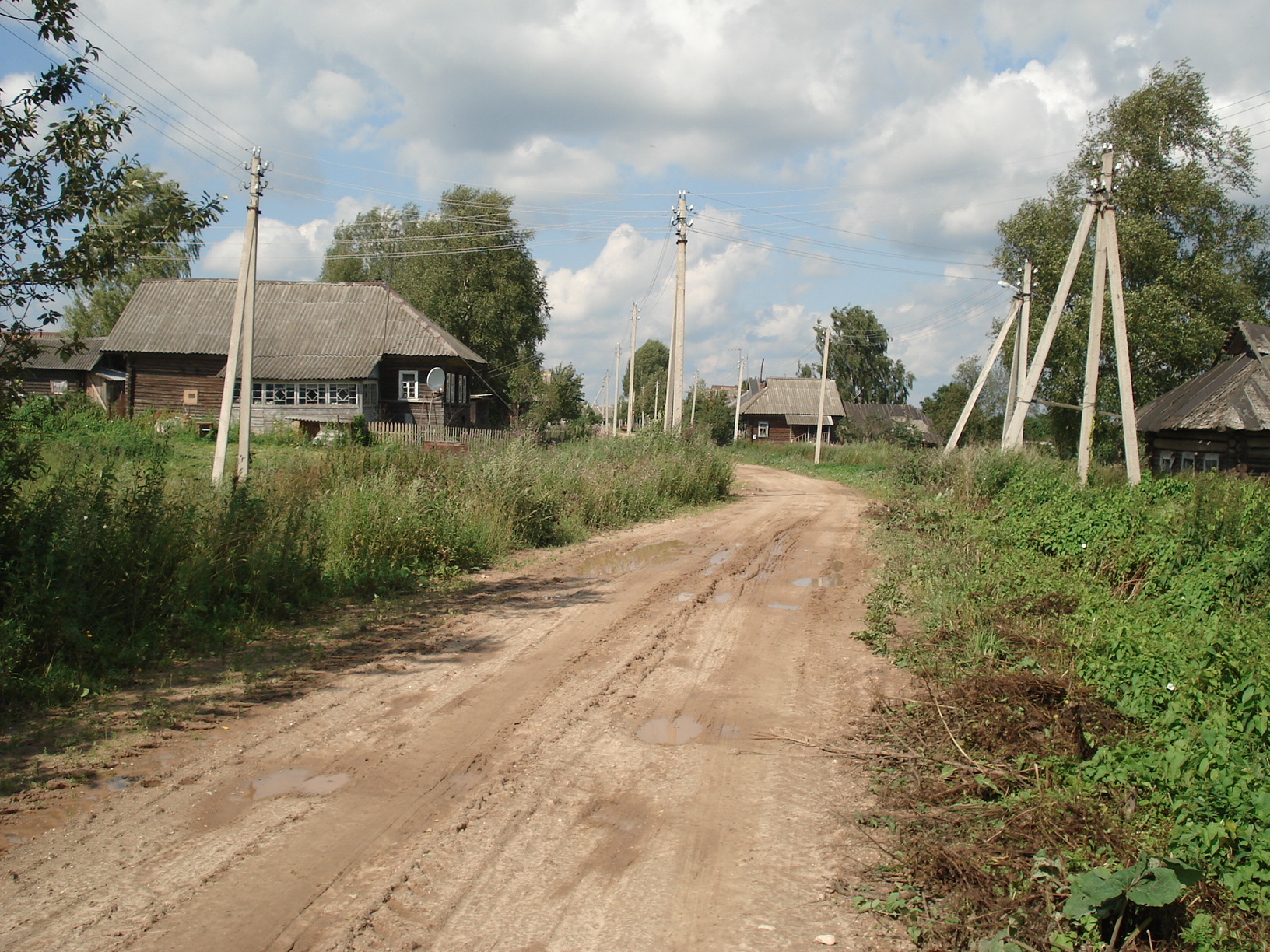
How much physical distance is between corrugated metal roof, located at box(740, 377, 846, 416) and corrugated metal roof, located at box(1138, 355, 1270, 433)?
39.9 m

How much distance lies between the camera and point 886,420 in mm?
66688

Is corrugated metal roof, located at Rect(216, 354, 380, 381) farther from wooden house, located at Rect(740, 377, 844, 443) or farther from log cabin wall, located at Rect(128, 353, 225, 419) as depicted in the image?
wooden house, located at Rect(740, 377, 844, 443)

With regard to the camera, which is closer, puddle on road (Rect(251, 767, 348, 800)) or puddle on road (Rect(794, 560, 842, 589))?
puddle on road (Rect(251, 767, 348, 800))

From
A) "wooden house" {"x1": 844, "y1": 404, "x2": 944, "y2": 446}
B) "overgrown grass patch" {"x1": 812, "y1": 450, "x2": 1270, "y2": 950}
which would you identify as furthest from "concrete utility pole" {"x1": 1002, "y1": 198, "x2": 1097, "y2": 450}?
"wooden house" {"x1": 844, "y1": 404, "x2": 944, "y2": 446}

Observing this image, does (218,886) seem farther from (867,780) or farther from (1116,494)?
(1116,494)

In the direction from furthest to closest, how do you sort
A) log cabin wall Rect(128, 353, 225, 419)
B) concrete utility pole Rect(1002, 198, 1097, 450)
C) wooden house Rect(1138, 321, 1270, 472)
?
log cabin wall Rect(128, 353, 225, 419)
wooden house Rect(1138, 321, 1270, 472)
concrete utility pole Rect(1002, 198, 1097, 450)

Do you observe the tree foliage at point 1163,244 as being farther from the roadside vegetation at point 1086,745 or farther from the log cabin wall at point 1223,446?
the roadside vegetation at point 1086,745

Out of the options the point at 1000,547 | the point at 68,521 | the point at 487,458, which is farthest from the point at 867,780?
the point at 487,458

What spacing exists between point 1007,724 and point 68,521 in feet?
23.2

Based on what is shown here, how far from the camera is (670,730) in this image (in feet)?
18.0

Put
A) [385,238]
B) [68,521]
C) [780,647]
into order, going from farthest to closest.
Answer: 1. [385,238]
2. [780,647]
3. [68,521]

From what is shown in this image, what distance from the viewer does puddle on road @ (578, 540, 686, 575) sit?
11.4m

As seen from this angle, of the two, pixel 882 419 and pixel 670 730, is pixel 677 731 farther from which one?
pixel 882 419

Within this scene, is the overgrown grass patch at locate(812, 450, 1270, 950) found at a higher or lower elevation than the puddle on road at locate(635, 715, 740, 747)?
higher
